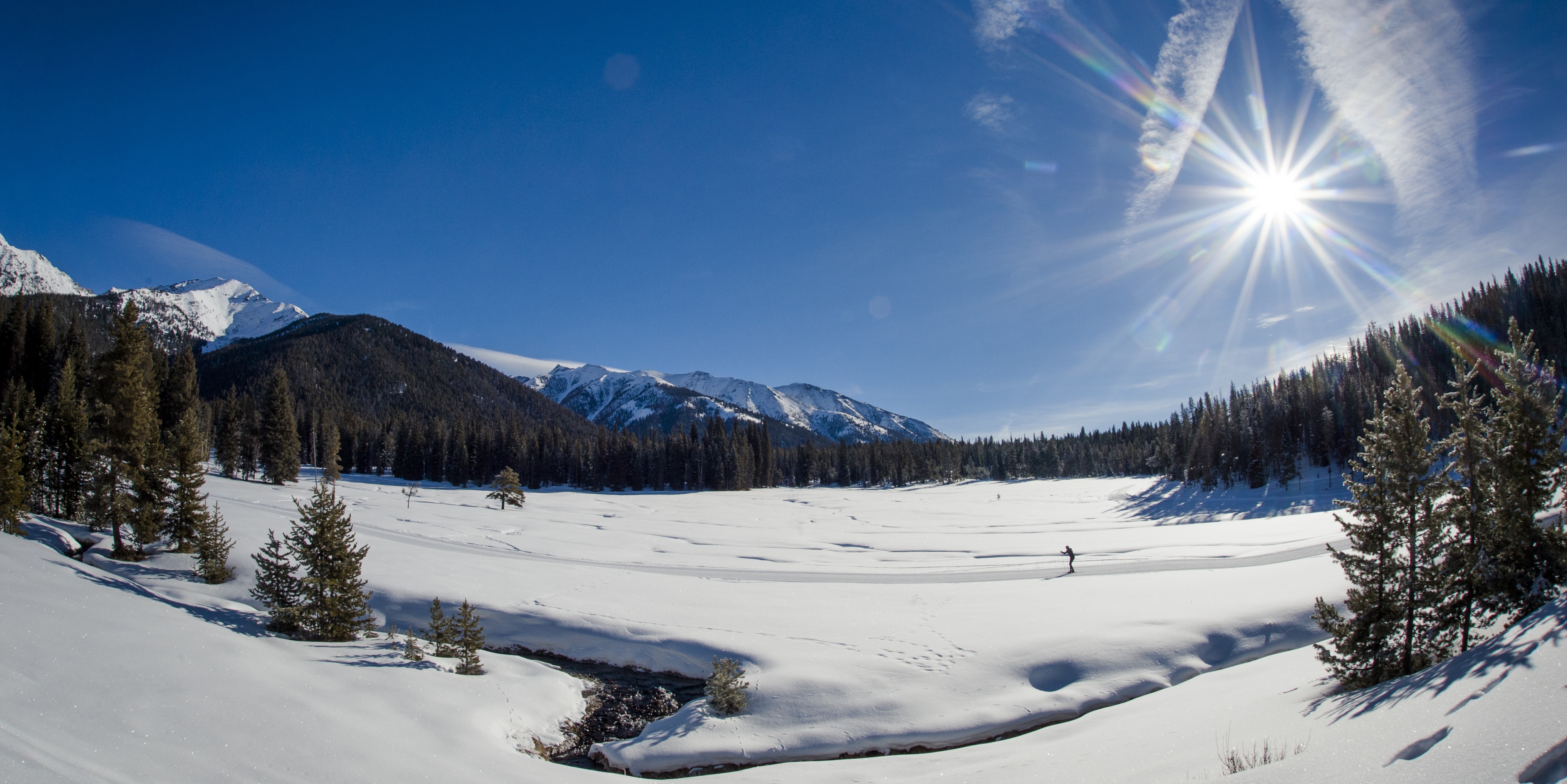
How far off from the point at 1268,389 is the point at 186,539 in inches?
4635

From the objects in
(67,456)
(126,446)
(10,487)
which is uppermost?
(126,446)

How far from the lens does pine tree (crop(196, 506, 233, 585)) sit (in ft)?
58.9

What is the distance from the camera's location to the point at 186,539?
1966cm

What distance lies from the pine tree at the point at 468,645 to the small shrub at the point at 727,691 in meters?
5.61

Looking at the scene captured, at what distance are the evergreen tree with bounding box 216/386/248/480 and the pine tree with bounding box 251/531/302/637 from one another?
171 feet

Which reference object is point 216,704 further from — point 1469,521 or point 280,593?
point 1469,521

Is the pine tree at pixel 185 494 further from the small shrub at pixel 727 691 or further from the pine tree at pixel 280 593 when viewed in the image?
the small shrub at pixel 727 691

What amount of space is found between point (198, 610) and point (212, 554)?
5.21 metres

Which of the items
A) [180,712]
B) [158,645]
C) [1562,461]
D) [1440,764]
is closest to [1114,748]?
[1440,764]

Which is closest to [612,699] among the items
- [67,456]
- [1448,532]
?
[1448,532]

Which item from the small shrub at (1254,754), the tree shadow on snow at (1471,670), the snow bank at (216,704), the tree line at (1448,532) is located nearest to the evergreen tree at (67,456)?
the snow bank at (216,704)

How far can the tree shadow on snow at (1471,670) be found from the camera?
22.6 feet

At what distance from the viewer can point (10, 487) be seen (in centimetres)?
1758

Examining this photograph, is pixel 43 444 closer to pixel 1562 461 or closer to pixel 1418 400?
pixel 1418 400
